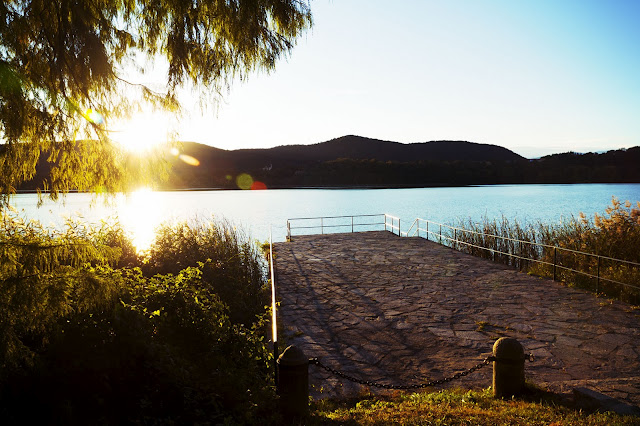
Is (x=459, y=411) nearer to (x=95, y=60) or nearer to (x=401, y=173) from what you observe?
(x=95, y=60)

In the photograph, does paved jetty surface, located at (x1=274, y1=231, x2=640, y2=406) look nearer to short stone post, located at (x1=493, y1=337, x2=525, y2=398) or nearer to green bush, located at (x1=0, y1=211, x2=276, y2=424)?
short stone post, located at (x1=493, y1=337, x2=525, y2=398)

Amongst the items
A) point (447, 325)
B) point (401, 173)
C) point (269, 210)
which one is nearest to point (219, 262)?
point (447, 325)

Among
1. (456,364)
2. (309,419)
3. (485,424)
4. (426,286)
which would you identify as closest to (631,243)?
(426,286)

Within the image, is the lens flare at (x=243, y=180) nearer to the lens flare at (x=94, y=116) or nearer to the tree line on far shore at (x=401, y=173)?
the tree line on far shore at (x=401, y=173)

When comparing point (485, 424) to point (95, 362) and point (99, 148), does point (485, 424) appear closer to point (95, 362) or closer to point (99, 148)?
point (95, 362)

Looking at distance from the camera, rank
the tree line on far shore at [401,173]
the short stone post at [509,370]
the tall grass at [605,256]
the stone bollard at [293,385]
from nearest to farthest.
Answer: the stone bollard at [293,385]
the short stone post at [509,370]
the tall grass at [605,256]
the tree line on far shore at [401,173]

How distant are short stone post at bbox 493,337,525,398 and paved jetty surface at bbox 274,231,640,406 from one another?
490 mm

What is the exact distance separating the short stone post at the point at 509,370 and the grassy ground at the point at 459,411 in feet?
0.47

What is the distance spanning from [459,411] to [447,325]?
3.41m

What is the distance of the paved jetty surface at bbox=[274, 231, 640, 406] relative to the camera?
5.81 metres

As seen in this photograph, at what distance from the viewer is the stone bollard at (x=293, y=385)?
171 inches

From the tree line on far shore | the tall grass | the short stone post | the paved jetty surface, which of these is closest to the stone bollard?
the paved jetty surface

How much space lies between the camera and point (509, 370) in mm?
4922

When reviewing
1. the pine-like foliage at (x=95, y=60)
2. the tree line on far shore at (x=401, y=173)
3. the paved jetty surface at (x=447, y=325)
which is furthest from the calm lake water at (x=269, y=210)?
the tree line on far shore at (x=401, y=173)
